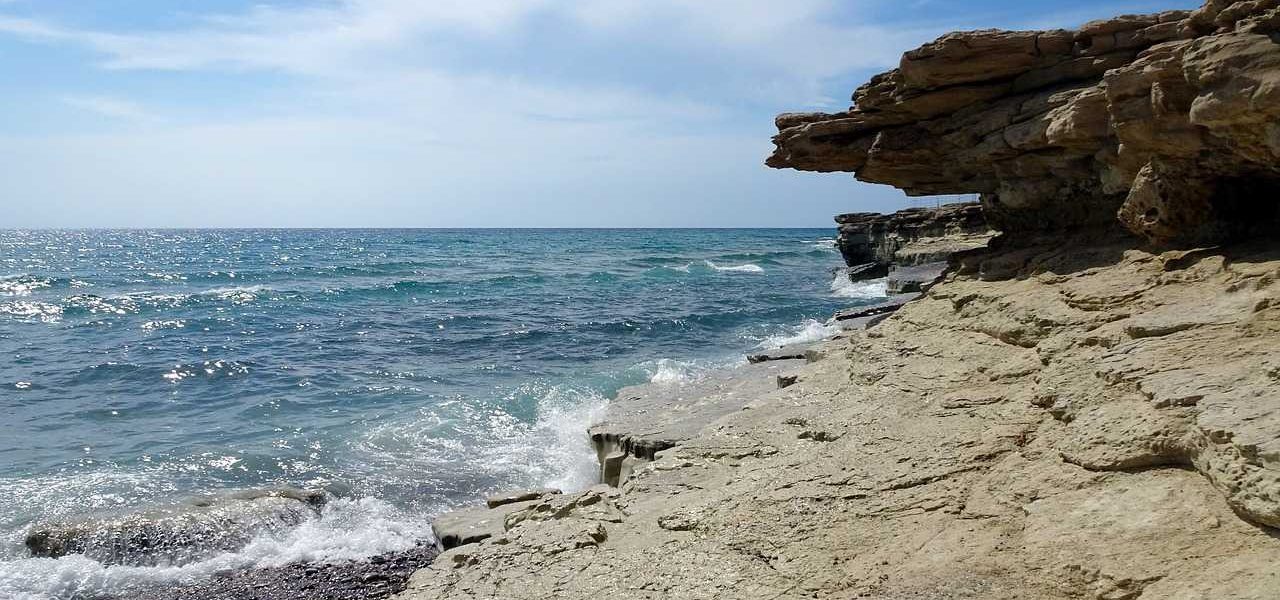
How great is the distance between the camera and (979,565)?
4.31 meters

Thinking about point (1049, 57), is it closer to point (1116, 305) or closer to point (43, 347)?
point (1116, 305)

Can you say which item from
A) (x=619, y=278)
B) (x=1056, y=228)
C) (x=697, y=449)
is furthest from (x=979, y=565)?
(x=619, y=278)

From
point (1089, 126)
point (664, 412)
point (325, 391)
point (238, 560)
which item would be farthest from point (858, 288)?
point (238, 560)

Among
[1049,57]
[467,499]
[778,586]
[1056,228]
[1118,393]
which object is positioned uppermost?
[1049,57]

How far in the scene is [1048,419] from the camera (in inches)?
214

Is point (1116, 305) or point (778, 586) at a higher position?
point (1116, 305)

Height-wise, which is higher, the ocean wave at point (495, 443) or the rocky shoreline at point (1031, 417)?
the rocky shoreline at point (1031, 417)

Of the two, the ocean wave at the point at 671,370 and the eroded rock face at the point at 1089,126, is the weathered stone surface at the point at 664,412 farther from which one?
the eroded rock face at the point at 1089,126

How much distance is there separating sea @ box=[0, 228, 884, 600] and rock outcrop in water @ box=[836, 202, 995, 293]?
7.21 ft

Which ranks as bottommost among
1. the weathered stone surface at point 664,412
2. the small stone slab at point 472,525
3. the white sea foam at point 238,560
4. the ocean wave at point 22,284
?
the white sea foam at point 238,560

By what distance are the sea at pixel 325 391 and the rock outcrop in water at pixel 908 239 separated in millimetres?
2196

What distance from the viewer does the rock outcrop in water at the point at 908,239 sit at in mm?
30775

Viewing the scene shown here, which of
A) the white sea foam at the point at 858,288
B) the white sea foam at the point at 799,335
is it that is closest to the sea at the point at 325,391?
the white sea foam at the point at 799,335

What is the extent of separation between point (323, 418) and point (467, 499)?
493 centimetres
